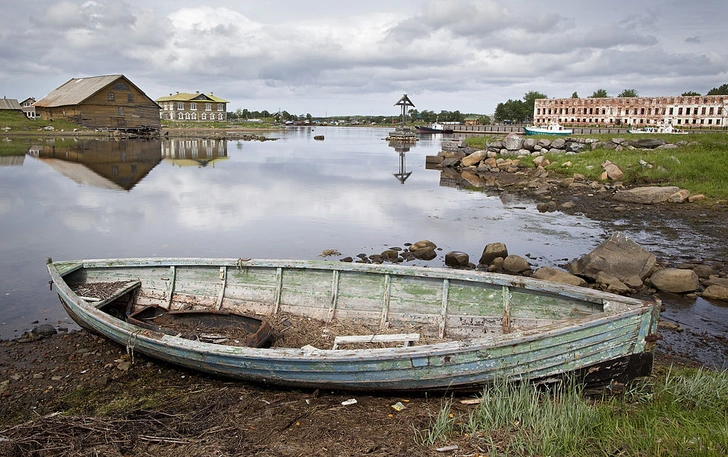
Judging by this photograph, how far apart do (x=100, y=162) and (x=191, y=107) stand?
7807cm

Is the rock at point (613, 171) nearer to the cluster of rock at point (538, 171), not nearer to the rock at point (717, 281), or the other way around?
the cluster of rock at point (538, 171)

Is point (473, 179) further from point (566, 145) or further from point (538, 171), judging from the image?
point (566, 145)

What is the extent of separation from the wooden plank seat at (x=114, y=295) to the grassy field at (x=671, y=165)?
21.4m

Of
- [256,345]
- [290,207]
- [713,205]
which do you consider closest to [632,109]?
[713,205]

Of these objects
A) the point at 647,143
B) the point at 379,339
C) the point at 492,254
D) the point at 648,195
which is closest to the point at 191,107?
the point at 647,143

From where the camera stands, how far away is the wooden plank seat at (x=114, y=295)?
27.4 feet

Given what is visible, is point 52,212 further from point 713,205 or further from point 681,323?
point 713,205

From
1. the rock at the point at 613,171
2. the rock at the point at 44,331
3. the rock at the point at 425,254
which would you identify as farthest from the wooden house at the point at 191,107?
the rock at the point at 44,331

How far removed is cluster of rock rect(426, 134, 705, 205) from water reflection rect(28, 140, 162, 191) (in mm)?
20827

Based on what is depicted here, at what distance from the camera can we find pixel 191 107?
113 m

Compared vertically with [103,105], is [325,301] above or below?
below

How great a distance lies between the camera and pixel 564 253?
48.6 feet

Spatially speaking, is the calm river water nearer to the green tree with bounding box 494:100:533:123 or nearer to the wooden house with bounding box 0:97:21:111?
the wooden house with bounding box 0:97:21:111

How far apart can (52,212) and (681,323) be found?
70.7 ft
